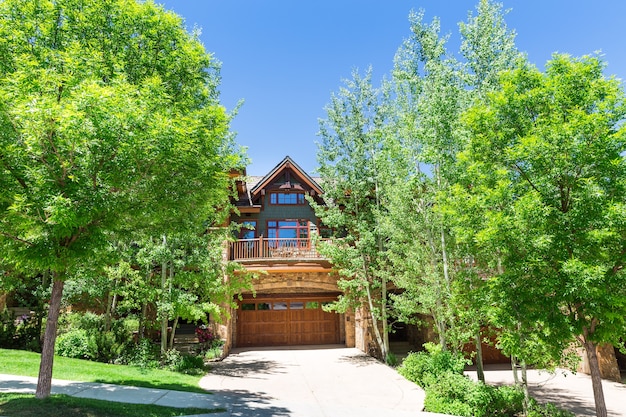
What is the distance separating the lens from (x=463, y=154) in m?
9.80

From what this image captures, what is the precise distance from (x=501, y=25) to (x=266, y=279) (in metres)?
15.6

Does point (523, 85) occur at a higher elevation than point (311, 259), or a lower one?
higher

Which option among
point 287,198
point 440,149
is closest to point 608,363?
point 440,149

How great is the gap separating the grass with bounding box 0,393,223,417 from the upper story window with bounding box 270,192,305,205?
1546 centimetres

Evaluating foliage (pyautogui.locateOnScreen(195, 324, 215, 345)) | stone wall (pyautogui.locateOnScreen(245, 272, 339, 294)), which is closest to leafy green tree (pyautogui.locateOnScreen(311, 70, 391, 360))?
stone wall (pyautogui.locateOnScreen(245, 272, 339, 294))

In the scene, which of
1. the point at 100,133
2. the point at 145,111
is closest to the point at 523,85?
the point at 145,111

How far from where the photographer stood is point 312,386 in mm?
12461

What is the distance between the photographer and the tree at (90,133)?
7160 millimetres

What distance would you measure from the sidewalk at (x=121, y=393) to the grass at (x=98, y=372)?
529 millimetres

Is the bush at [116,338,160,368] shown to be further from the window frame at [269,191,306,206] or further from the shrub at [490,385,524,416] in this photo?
the shrub at [490,385,524,416]

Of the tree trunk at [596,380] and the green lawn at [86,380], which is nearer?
the green lawn at [86,380]

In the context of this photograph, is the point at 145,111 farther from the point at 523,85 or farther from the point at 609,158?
the point at 609,158

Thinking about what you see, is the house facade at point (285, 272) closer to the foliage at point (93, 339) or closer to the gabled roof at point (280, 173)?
the gabled roof at point (280, 173)

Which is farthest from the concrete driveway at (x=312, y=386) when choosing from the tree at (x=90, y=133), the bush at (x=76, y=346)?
the tree at (x=90, y=133)
